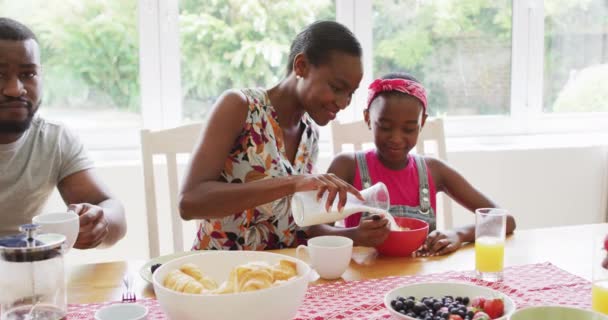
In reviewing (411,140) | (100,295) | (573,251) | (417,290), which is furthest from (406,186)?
(100,295)

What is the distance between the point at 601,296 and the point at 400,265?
0.41m

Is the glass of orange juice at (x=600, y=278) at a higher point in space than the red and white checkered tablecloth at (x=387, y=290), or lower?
higher

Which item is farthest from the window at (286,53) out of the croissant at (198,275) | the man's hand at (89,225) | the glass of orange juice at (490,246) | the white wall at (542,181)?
the croissant at (198,275)

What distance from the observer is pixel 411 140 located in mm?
1647

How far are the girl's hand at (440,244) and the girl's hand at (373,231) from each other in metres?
0.13

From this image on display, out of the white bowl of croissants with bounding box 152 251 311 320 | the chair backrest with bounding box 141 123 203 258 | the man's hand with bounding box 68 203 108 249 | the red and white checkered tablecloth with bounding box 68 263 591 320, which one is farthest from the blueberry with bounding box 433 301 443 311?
the chair backrest with bounding box 141 123 203 258

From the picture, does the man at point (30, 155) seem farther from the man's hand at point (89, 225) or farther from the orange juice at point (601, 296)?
the orange juice at point (601, 296)

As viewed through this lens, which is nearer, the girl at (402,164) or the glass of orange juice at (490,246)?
the glass of orange juice at (490,246)

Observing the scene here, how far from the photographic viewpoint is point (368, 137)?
6.22 feet

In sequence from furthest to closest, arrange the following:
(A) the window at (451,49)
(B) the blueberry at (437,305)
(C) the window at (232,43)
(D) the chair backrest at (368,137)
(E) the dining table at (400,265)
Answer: (A) the window at (451,49), (C) the window at (232,43), (D) the chair backrest at (368,137), (E) the dining table at (400,265), (B) the blueberry at (437,305)

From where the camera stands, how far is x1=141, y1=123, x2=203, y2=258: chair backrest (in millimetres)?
1646

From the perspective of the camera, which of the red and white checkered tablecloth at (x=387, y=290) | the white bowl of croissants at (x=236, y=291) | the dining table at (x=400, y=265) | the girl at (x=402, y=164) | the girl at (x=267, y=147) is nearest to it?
the white bowl of croissants at (x=236, y=291)

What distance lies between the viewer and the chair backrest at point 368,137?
1.86 m

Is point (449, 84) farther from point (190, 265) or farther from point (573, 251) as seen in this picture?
point (190, 265)
